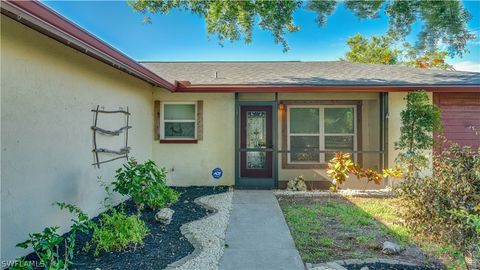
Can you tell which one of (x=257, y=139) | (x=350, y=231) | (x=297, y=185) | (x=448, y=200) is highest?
(x=257, y=139)

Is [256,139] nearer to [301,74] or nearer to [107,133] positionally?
[301,74]

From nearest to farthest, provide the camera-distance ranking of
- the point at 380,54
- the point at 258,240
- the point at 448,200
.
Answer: the point at 448,200 < the point at 258,240 < the point at 380,54

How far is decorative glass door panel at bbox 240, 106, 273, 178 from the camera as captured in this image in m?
8.45

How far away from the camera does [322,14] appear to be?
9000 mm

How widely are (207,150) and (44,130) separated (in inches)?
189

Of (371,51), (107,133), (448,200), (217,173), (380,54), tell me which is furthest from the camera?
(371,51)

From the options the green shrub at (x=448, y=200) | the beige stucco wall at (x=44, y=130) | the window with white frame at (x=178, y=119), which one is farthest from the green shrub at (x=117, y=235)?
the window with white frame at (x=178, y=119)

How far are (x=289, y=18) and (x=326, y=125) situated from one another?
329 centimetres

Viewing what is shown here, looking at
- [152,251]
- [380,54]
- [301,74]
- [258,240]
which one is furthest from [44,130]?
[380,54]

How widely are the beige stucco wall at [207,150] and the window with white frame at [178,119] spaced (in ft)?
0.89

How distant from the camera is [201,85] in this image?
26.0ft

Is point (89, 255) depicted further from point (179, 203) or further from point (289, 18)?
point (289, 18)

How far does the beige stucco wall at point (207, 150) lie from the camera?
8.44m

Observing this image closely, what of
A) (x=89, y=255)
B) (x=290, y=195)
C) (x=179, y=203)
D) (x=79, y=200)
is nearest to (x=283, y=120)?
(x=290, y=195)
